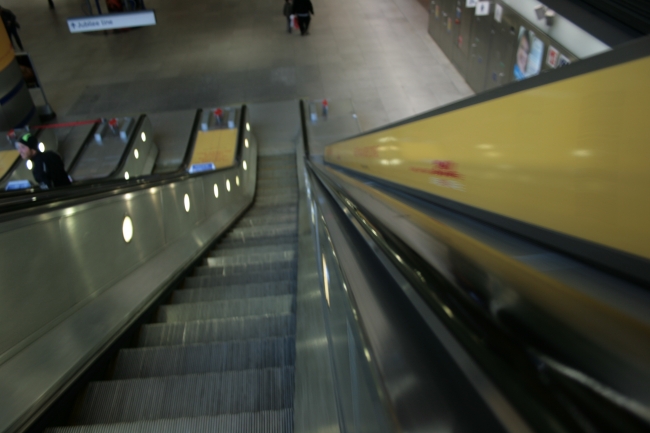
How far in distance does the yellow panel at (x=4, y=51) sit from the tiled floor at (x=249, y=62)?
1.40 metres

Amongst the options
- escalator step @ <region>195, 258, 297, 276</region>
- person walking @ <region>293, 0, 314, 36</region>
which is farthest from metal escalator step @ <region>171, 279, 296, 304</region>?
person walking @ <region>293, 0, 314, 36</region>

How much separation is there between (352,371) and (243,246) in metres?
3.76

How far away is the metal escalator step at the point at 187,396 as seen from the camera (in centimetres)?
177

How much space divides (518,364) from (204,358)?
1.92 meters

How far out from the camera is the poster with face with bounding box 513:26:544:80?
6.41 m

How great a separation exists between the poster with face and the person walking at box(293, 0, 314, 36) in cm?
765

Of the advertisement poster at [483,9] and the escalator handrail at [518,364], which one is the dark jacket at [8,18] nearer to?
the advertisement poster at [483,9]

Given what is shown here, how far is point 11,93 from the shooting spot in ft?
31.1

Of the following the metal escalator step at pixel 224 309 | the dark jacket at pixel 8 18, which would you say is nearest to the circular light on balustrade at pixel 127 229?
the metal escalator step at pixel 224 309

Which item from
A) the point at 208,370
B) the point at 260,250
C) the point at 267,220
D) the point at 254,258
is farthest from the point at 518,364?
the point at 267,220

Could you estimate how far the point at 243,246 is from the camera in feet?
15.1

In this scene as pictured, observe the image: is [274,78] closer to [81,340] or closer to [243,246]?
[243,246]

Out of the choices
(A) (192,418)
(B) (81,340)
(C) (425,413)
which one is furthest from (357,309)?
(B) (81,340)

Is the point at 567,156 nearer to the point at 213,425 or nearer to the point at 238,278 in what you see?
the point at 213,425
